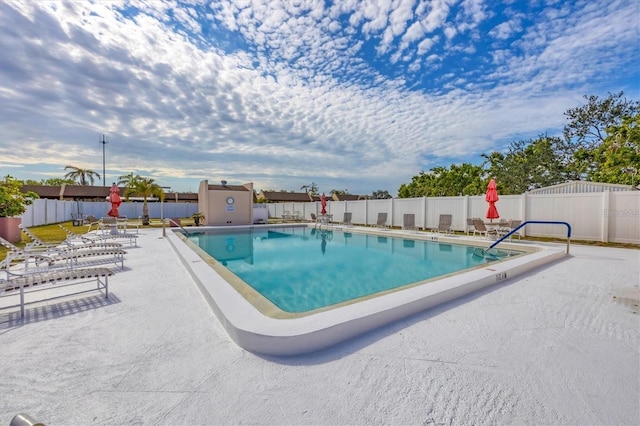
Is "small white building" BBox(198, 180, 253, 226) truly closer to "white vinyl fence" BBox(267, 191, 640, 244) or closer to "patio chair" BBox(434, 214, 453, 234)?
"white vinyl fence" BBox(267, 191, 640, 244)

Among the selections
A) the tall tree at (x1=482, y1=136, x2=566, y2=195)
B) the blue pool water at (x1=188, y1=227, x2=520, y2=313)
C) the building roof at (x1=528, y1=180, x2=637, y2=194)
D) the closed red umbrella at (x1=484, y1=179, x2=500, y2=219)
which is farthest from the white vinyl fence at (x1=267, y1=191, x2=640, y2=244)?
the tall tree at (x1=482, y1=136, x2=566, y2=195)

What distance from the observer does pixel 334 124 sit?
18.4 metres

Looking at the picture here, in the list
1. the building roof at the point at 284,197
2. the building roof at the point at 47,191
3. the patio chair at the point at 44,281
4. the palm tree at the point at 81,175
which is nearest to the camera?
the patio chair at the point at 44,281

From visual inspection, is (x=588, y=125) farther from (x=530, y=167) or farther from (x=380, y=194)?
(x=380, y=194)

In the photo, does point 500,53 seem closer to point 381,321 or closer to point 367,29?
point 367,29

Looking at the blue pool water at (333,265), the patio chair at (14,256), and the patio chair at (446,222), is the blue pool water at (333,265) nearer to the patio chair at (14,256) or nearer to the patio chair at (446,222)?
the patio chair at (446,222)

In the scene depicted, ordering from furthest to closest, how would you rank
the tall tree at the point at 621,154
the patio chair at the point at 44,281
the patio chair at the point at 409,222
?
the patio chair at the point at 409,222, the tall tree at the point at 621,154, the patio chair at the point at 44,281

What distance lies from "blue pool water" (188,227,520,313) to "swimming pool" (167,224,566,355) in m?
1.11

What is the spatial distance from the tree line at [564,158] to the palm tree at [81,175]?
58931 mm

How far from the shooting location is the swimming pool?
287cm

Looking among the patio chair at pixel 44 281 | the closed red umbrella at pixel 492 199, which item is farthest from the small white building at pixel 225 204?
the closed red umbrella at pixel 492 199

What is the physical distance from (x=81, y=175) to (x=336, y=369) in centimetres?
6143

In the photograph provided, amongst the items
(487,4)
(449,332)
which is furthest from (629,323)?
(487,4)

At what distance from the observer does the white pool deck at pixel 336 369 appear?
201cm
